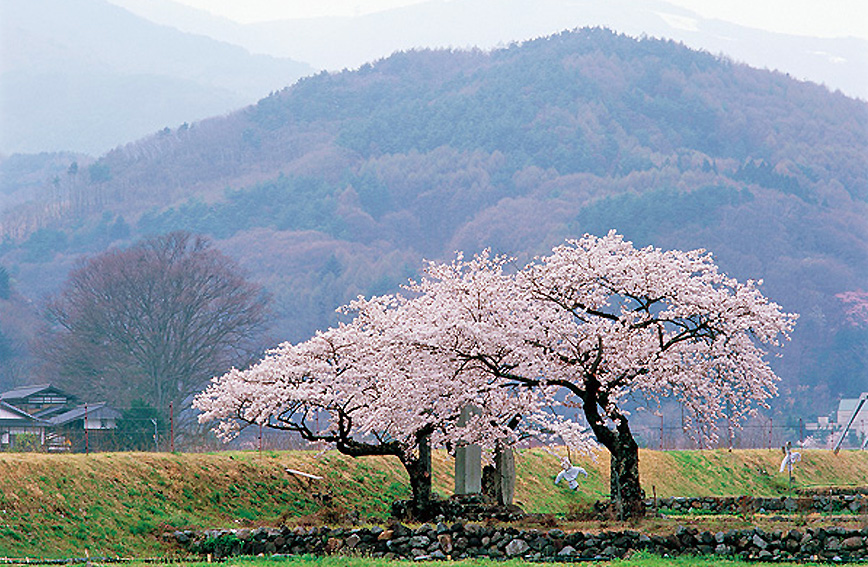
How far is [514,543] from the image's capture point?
919 inches

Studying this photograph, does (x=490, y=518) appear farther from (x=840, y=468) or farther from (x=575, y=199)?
(x=575, y=199)

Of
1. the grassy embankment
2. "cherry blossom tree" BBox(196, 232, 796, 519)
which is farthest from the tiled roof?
"cherry blossom tree" BBox(196, 232, 796, 519)

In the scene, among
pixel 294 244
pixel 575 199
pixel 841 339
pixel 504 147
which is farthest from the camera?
pixel 504 147

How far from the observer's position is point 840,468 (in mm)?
50250

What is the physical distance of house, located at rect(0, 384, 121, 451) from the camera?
5247cm

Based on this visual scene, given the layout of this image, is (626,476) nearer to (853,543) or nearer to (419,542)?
(419,542)

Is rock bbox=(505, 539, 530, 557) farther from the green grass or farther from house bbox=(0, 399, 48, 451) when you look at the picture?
house bbox=(0, 399, 48, 451)

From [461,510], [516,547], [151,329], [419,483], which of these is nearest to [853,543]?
[516,547]

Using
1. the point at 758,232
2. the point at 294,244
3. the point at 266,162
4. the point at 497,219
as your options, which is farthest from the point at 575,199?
the point at 266,162

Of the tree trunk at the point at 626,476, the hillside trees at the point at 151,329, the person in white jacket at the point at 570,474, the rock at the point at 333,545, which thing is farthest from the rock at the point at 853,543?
the hillside trees at the point at 151,329

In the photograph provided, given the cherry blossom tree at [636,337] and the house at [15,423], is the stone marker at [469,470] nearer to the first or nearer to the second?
the cherry blossom tree at [636,337]

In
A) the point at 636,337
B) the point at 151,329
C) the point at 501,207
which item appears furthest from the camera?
the point at 501,207

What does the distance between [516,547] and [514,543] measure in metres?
0.09

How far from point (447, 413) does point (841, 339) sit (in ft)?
347
